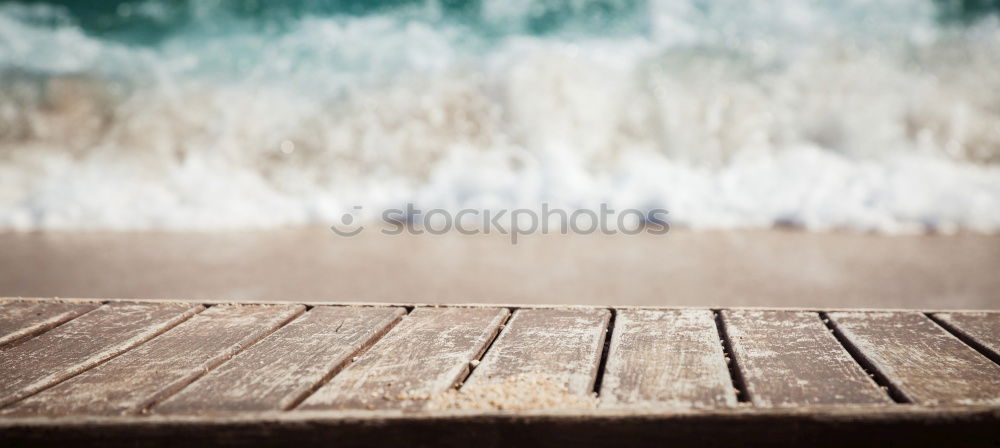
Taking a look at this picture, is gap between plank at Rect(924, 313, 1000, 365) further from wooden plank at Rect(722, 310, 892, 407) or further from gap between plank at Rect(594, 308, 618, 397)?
gap between plank at Rect(594, 308, 618, 397)

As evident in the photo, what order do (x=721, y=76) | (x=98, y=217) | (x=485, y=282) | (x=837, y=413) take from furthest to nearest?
(x=721, y=76)
(x=98, y=217)
(x=485, y=282)
(x=837, y=413)

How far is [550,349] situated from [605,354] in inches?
4.0

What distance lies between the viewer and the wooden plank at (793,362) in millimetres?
1236

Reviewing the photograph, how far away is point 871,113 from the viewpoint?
5.68 meters

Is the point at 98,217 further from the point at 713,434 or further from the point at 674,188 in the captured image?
the point at 713,434

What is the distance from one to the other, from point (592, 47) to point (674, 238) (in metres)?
2.43

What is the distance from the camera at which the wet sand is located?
345 centimetres

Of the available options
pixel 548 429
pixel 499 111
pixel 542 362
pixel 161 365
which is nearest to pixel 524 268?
pixel 499 111

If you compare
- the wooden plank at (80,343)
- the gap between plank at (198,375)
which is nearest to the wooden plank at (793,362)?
the gap between plank at (198,375)

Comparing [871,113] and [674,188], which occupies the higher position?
[871,113]

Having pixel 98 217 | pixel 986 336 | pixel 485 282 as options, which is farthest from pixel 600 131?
pixel 986 336

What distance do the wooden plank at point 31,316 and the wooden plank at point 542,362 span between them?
0.94 m

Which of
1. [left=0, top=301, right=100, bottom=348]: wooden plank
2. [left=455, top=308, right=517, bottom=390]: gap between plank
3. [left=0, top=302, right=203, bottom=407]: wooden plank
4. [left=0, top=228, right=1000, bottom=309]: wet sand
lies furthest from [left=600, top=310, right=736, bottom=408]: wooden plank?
[left=0, top=228, right=1000, bottom=309]: wet sand

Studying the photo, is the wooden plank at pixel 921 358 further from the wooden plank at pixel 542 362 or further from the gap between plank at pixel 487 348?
the gap between plank at pixel 487 348
